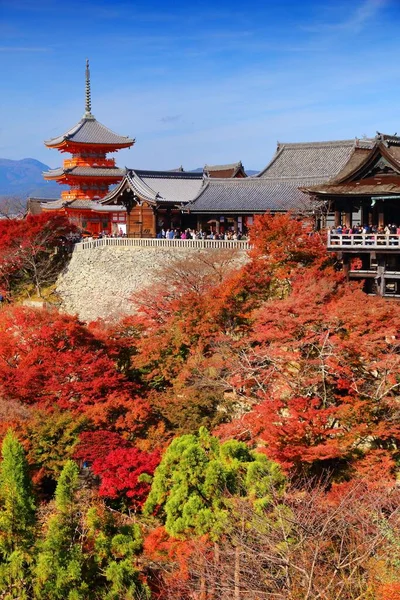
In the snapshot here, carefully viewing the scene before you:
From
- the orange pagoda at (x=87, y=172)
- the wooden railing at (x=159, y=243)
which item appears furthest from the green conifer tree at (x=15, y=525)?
the orange pagoda at (x=87, y=172)

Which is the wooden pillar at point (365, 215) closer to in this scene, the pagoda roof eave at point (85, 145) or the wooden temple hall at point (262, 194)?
the wooden temple hall at point (262, 194)

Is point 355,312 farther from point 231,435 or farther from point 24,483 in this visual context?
point 24,483

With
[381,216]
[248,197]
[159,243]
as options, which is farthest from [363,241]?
[159,243]

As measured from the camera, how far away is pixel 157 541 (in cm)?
1552

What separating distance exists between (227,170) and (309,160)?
14.7 m

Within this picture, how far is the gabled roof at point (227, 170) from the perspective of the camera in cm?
4569

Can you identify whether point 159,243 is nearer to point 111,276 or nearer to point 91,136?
point 111,276

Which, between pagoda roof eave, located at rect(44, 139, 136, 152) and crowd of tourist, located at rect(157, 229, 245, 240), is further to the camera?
pagoda roof eave, located at rect(44, 139, 136, 152)

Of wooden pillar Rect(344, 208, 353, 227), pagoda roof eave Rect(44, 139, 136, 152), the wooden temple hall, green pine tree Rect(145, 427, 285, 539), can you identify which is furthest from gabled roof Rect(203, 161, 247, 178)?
green pine tree Rect(145, 427, 285, 539)

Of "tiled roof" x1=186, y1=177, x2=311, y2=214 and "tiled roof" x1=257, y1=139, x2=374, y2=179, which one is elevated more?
"tiled roof" x1=257, y1=139, x2=374, y2=179

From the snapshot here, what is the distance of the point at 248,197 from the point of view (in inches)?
1265

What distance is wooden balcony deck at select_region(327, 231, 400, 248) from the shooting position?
23469 mm

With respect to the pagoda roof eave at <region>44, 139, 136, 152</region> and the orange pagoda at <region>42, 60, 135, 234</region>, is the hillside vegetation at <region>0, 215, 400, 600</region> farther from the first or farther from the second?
the pagoda roof eave at <region>44, 139, 136, 152</region>

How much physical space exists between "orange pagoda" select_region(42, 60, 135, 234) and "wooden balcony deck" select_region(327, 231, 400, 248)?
22068mm
